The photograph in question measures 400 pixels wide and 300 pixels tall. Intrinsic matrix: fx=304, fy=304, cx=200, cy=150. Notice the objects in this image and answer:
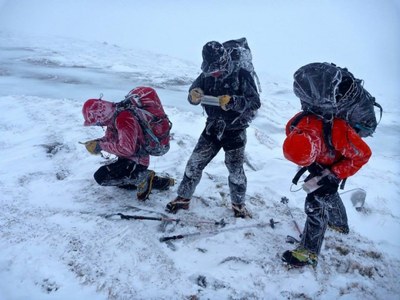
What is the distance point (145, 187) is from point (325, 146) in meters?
2.59

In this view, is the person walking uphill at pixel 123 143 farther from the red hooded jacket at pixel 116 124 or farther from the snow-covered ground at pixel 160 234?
the snow-covered ground at pixel 160 234

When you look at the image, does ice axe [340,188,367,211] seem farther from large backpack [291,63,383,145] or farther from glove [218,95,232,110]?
glove [218,95,232,110]


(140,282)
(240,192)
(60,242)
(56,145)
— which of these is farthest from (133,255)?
(56,145)

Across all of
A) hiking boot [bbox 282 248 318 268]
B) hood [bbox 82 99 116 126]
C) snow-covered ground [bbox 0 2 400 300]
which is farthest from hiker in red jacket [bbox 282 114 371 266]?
hood [bbox 82 99 116 126]

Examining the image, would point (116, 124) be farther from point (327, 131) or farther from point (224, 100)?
point (327, 131)

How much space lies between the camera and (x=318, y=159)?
3.37 m

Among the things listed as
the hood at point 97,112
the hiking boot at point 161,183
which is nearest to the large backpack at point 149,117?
the hood at point 97,112

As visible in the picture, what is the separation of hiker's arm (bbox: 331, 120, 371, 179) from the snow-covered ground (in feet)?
4.32

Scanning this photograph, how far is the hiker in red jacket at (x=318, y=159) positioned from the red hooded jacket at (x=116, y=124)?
1.94 meters

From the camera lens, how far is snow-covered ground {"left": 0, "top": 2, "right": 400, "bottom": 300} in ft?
10.1

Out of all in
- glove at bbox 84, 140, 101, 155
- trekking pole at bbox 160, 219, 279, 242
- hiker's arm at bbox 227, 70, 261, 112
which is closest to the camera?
trekking pole at bbox 160, 219, 279, 242

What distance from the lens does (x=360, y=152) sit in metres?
3.06

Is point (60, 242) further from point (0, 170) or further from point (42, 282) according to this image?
point (0, 170)

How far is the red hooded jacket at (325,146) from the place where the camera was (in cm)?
301
